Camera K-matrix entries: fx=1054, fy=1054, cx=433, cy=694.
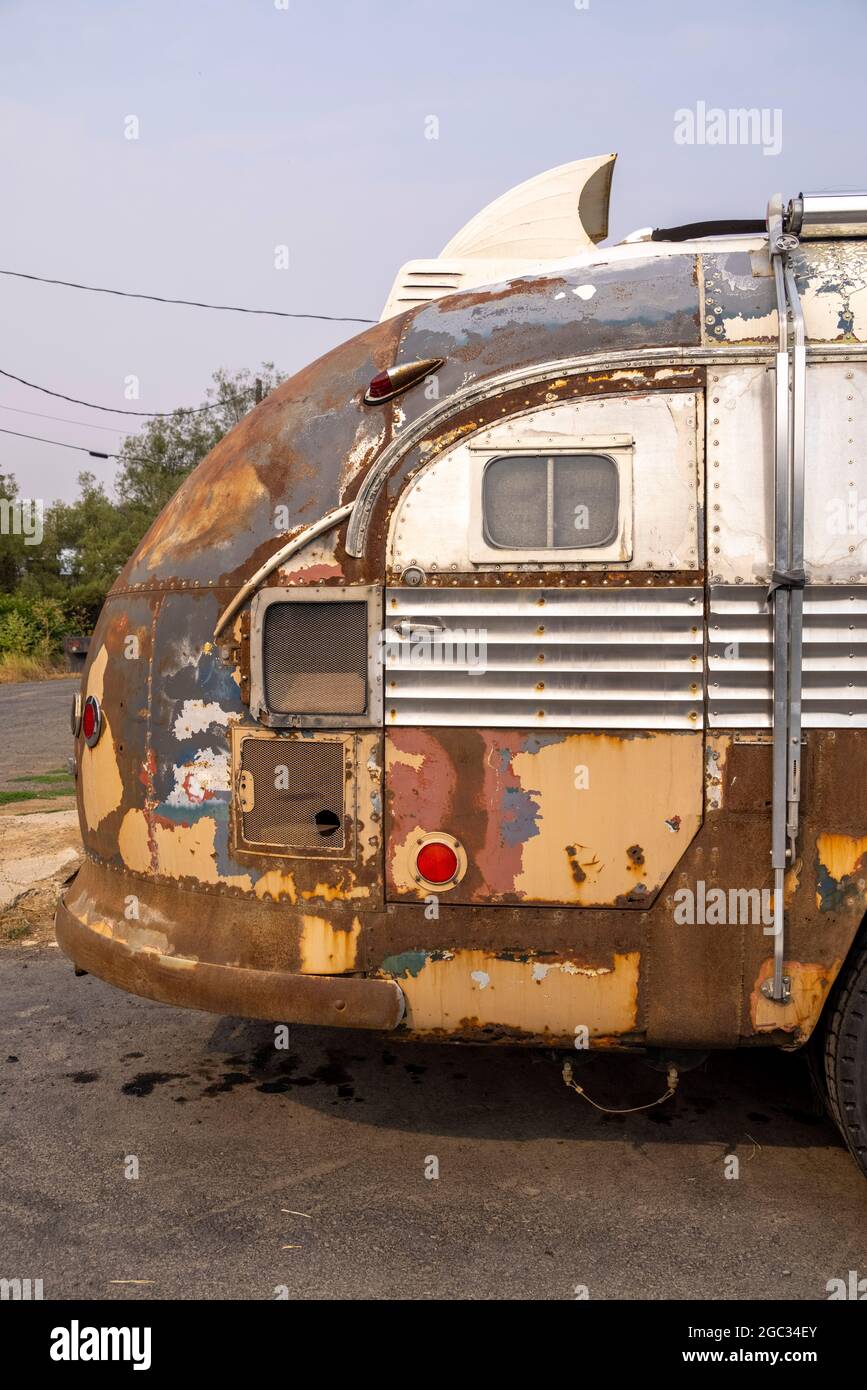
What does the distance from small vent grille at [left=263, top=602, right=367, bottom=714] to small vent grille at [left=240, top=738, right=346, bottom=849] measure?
13 centimetres

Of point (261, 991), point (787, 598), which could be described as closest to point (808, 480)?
point (787, 598)

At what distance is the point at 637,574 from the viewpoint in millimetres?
3307

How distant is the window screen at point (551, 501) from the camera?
3.35m

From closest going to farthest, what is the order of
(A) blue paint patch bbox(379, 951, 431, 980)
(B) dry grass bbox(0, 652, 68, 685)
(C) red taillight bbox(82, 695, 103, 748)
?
(A) blue paint patch bbox(379, 951, 431, 980) → (C) red taillight bbox(82, 695, 103, 748) → (B) dry grass bbox(0, 652, 68, 685)

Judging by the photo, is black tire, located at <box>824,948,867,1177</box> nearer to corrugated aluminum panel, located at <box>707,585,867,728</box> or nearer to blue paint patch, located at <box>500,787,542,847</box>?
corrugated aluminum panel, located at <box>707,585,867,728</box>

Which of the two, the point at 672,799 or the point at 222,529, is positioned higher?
the point at 222,529

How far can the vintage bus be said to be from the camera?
10.7ft

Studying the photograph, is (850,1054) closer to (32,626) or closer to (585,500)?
Result: (585,500)

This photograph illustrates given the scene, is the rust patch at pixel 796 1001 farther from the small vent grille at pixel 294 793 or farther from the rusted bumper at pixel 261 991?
the small vent grille at pixel 294 793

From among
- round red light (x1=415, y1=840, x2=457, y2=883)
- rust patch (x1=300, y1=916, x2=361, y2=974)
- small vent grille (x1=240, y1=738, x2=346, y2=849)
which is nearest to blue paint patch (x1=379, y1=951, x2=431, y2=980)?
rust patch (x1=300, y1=916, x2=361, y2=974)

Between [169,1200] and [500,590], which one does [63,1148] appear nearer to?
[169,1200]

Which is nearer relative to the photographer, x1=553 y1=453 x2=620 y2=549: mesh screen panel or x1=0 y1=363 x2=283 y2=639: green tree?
x1=553 y1=453 x2=620 y2=549: mesh screen panel
